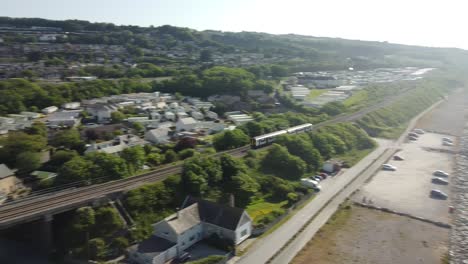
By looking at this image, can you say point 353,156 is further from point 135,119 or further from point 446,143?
point 135,119

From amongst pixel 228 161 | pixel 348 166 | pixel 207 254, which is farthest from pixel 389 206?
pixel 207 254

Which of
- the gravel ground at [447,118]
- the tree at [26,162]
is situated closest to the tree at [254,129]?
the tree at [26,162]

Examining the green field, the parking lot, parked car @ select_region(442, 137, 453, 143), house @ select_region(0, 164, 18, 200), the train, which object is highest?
the green field

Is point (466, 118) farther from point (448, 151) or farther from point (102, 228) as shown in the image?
point (102, 228)

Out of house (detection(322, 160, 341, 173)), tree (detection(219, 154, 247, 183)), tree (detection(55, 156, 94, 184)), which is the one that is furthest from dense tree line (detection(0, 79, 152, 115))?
house (detection(322, 160, 341, 173))

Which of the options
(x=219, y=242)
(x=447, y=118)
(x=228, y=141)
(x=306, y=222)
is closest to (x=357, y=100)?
(x=447, y=118)

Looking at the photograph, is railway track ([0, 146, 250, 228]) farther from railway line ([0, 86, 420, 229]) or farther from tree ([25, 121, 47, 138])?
tree ([25, 121, 47, 138])
